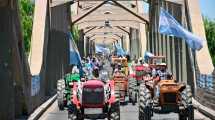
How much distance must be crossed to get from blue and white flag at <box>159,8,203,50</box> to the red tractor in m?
4.74

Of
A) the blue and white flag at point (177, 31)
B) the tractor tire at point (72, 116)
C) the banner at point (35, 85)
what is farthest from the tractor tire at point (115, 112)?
the banner at point (35, 85)

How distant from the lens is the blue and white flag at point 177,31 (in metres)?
22.0

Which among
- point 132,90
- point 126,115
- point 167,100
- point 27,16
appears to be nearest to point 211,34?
point 27,16

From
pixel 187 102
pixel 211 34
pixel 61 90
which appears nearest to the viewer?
pixel 187 102

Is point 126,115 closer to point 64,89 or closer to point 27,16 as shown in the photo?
point 64,89

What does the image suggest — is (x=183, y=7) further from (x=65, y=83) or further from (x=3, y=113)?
(x=3, y=113)

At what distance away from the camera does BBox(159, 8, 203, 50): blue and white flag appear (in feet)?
72.0

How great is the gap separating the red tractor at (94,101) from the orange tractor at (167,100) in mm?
728

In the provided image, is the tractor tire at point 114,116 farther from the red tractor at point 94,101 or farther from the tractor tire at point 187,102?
the tractor tire at point 187,102

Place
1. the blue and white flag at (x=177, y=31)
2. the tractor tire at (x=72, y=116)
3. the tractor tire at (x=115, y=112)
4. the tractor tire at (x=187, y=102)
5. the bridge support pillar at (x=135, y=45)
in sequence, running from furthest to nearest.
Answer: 1. the bridge support pillar at (x=135, y=45)
2. the blue and white flag at (x=177, y=31)
3. the tractor tire at (x=187, y=102)
4. the tractor tire at (x=115, y=112)
5. the tractor tire at (x=72, y=116)

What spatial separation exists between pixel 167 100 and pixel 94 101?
1.93 meters

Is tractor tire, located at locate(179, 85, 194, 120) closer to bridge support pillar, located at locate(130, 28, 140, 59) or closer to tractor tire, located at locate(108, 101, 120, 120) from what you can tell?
tractor tire, located at locate(108, 101, 120, 120)

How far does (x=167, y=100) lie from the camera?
18.1 m

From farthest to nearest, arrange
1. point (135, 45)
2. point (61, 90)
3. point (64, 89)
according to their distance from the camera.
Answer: point (135, 45) < point (64, 89) < point (61, 90)
